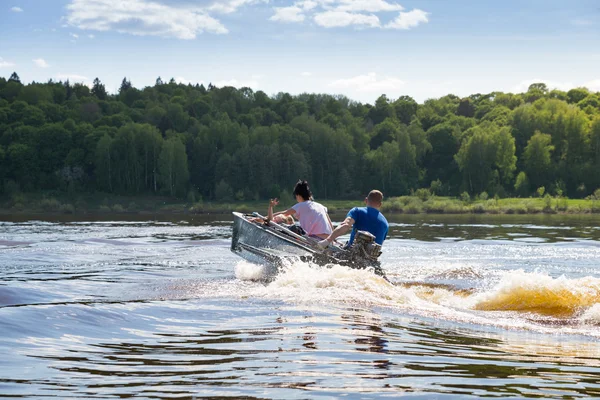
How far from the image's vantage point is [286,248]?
1429 centimetres

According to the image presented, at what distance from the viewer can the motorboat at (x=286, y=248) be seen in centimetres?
1292

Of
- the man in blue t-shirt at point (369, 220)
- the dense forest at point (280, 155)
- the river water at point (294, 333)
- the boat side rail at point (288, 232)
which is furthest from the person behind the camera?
the dense forest at point (280, 155)

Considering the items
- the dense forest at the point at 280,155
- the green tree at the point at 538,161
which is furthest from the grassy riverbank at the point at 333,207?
the green tree at the point at 538,161

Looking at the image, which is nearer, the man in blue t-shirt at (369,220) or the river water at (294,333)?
the river water at (294,333)

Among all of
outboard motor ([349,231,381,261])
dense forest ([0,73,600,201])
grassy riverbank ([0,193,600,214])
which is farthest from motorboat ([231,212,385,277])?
dense forest ([0,73,600,201])

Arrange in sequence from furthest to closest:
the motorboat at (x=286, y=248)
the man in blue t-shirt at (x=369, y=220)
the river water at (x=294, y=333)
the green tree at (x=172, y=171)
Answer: the green tree at (x=172, y=171) < the man in blue t-shirt at (x=369, y=220) < the motorboat at (x=286, y=248) < the river water at (x=294, y=333)

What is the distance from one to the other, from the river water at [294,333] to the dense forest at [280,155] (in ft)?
254

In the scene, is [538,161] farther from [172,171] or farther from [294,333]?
[294,333]

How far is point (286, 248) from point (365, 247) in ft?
6.49

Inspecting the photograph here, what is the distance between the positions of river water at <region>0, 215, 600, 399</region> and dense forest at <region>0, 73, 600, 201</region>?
254 feet

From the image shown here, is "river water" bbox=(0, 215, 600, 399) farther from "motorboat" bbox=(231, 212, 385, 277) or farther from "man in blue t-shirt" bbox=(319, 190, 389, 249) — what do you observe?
"man in blue t-shirt" bbox=(319, 190, 389, 249)

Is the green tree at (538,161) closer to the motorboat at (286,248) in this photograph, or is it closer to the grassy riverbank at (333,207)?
the grassy riverbank at (333,207)

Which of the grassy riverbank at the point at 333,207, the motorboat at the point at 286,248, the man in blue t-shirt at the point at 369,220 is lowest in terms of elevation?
the grassy riverbank at the point at 333,207

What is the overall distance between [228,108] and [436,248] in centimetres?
12281
